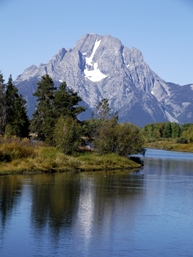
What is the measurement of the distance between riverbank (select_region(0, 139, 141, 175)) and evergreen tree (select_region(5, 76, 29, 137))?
11228mm

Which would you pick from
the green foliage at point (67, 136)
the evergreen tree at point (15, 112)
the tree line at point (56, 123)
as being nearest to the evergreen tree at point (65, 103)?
the tree line at point (56, 123)

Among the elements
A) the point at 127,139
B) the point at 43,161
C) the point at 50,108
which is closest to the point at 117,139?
the point at 127,139

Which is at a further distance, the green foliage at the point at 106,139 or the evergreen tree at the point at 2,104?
the evergreen tree at the point at 2,104

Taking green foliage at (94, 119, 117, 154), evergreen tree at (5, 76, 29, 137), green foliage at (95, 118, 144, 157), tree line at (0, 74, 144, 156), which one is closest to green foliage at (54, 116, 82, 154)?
tree line at (0, 74, 144, 156)

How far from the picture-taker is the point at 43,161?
55.8 meters

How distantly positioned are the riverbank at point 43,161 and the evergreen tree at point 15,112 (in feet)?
36.8

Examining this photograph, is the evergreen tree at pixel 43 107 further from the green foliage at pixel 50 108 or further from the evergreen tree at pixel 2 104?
the evergreen tree at pixel 2 104

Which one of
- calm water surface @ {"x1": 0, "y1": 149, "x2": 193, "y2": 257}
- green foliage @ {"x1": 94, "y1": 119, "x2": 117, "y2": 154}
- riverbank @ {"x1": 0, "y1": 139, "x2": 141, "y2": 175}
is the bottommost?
calm water surface @ {"x1": 0, "y1": 149, "x2": 193, "y2": 257}

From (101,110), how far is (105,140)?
60.3 ft

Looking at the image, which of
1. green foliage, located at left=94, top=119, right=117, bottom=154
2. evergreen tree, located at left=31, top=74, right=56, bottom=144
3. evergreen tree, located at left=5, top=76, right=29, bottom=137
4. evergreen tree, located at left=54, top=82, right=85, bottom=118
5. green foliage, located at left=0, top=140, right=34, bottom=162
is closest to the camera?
green foliage, located at left=0, top=140, right=34, bottom=162

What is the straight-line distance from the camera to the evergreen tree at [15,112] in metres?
74.3

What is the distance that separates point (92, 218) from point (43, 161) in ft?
88.3

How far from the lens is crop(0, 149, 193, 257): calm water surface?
2247cm

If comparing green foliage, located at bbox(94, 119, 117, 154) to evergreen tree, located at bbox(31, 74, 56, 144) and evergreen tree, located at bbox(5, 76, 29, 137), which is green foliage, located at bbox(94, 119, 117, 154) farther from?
Result: evergreen tree, located at bbox(5, 76, 29, 137)
